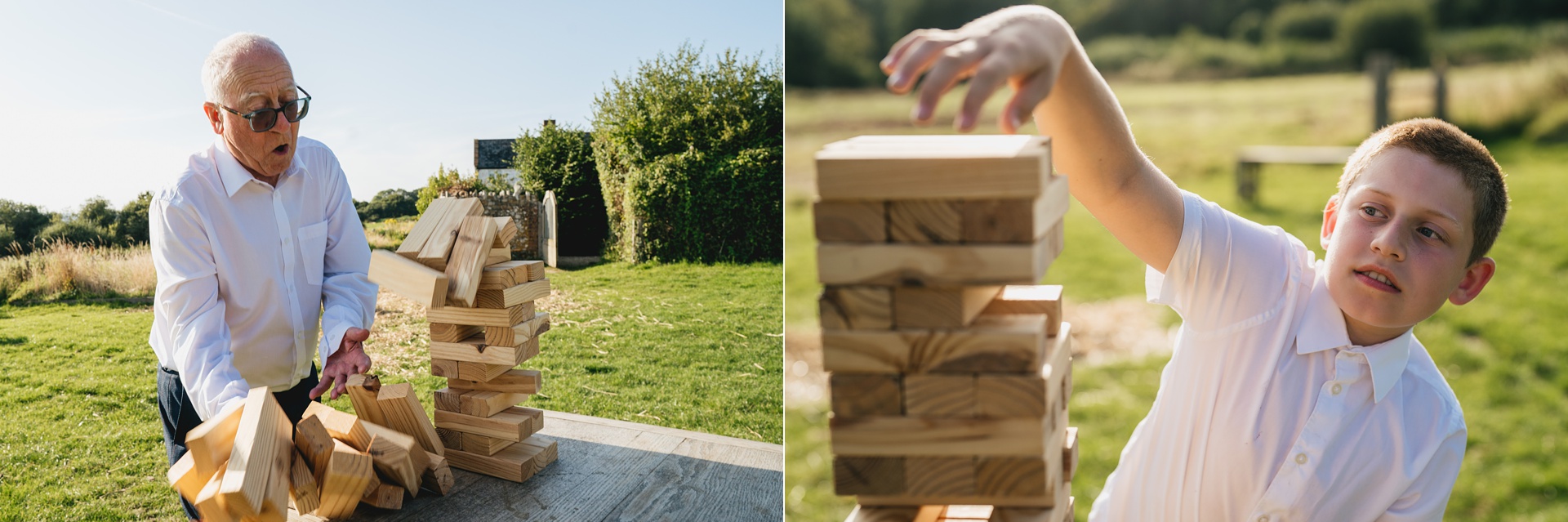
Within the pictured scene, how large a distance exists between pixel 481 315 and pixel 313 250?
Answer: 57 cm

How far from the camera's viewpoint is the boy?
1.79 m

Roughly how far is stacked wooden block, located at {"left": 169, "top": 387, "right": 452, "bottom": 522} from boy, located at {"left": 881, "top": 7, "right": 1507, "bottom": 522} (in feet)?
6.04

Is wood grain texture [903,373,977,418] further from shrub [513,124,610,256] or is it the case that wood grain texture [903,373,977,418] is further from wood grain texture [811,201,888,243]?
shrub [513,124,610,256]

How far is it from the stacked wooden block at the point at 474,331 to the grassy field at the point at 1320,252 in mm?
2291

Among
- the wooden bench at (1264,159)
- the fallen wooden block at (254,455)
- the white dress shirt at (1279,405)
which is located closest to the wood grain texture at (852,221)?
the white dress shirt at (1279,405)

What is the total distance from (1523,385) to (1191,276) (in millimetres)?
A: 5812

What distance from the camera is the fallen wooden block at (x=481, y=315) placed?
2.99 m

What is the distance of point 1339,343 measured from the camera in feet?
6.23

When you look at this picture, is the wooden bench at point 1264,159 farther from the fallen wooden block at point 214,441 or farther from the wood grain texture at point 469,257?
the fallen wooden block at point 214,441

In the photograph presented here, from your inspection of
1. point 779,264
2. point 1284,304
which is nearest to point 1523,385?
point 1284,304

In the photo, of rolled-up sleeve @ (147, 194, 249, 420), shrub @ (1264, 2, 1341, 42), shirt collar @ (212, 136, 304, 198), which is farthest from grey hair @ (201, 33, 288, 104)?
shrub @ (1264, 2, 1341, 42)

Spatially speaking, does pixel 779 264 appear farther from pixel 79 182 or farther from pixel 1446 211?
pixel 1446 211

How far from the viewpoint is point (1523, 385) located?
616 centimetres

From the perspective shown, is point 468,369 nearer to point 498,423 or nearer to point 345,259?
point 498,423
